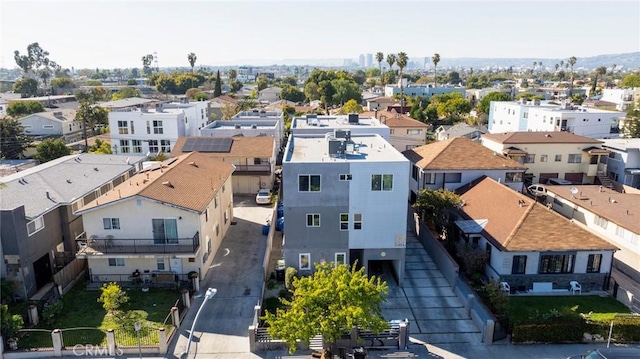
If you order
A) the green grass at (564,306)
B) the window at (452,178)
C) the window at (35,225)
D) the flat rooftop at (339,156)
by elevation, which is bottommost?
the green grass at (564,306)

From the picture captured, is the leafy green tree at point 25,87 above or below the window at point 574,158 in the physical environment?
above

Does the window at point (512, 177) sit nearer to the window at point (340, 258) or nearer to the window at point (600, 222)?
the window at point (600, 222)

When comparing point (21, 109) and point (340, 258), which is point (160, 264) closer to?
point (340, 258)

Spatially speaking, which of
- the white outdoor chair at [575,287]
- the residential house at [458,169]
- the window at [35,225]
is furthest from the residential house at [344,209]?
the window at [35,225]

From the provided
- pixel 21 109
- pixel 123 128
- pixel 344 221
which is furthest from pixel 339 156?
pixel 21 109

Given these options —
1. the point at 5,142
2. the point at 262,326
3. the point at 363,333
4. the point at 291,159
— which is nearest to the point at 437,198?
the point at 291,159

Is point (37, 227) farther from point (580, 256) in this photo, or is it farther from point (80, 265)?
point (580, 256)

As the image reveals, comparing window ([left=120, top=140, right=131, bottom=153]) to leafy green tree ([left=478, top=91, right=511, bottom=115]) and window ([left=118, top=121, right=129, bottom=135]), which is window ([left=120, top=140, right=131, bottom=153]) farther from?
leafy green tree ([left=478, top=91, right=511, bottom=115])
